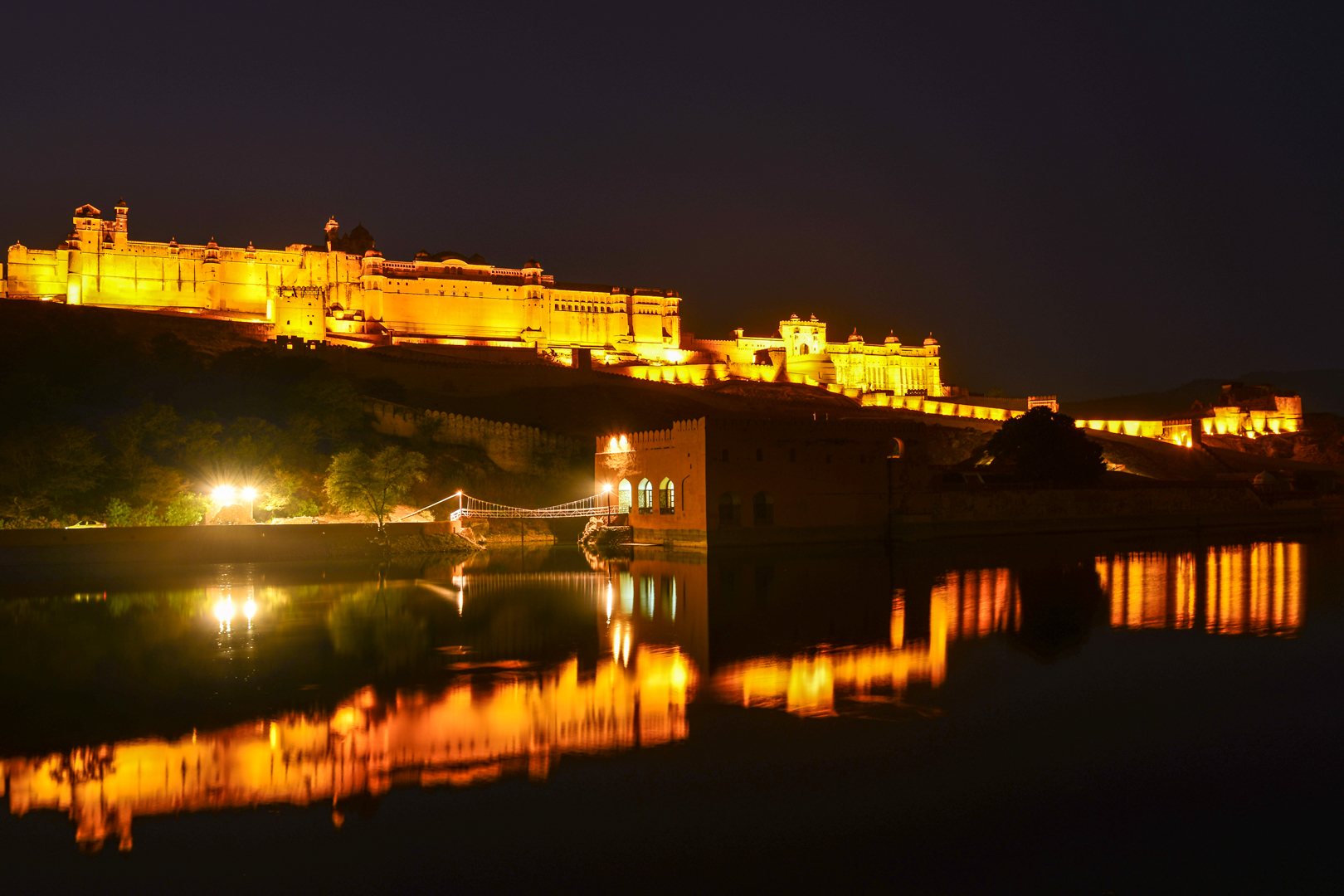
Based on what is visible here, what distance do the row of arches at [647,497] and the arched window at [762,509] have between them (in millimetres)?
2019

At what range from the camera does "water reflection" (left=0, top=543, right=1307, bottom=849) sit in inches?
320

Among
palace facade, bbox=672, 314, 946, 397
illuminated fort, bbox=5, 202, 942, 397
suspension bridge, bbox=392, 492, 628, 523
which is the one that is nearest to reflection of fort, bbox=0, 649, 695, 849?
suspension bridge, bbox=392, 492, 628, 523

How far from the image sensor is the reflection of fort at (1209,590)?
1504 cm

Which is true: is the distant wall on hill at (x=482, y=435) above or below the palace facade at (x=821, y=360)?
below

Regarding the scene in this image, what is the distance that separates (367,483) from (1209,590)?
1990 centimetres

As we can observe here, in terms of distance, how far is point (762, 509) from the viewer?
25938 mm

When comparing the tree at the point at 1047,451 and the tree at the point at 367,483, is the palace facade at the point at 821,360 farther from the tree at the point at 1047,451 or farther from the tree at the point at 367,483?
the tree at the point at 367,483

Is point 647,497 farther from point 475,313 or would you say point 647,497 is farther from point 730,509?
point 475,313

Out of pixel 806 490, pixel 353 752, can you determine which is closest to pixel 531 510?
pixel 806 490

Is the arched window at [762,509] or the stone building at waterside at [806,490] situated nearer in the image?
the stone building at waterside at [806,490]

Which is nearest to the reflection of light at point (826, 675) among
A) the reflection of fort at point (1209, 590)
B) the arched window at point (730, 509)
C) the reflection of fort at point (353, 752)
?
the reflection of fort at point (353, 752)

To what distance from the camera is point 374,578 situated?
68.8 feet

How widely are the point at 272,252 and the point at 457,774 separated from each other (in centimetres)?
5877

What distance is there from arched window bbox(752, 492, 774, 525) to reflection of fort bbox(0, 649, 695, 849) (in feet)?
49.1
